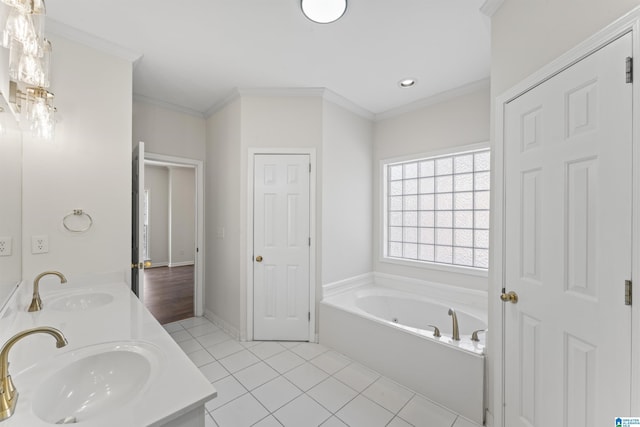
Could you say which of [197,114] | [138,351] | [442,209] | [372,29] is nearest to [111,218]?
[138,351]

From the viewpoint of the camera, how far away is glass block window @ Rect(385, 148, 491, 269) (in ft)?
8.67

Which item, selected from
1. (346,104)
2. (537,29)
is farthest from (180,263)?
(537,29)

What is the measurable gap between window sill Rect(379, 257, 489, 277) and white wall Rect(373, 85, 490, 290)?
34mm

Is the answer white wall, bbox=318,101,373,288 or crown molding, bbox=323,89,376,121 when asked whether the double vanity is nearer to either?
white wall, bbox=318,101,373,288

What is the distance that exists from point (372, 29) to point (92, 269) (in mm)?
2626

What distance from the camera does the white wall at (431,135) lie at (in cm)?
256

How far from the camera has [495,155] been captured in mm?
1572

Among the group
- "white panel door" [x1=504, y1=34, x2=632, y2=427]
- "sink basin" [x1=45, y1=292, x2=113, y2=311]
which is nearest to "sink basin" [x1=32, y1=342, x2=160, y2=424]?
"sink basin" [x1=45, y1=292, x2=113, y2=311]

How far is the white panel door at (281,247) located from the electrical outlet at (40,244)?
59.5 inches

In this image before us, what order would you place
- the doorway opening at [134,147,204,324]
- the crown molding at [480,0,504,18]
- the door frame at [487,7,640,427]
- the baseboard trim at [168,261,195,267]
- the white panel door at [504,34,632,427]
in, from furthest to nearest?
the baseboard trim at [168,261,195,267] → the doorway opening at [134,147,204,324] → the crown molding at [480,0,504,18] → the door frame at [487,7,640,427] → the white panel door at [504,34,632,427]

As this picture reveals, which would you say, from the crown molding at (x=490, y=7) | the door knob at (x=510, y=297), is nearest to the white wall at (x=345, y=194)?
the crown molding at (x=490, y=7)

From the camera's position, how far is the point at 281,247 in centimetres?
274

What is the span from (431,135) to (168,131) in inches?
119

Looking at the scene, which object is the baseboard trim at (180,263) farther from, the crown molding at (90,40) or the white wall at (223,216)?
the crown molding at (90,40)
